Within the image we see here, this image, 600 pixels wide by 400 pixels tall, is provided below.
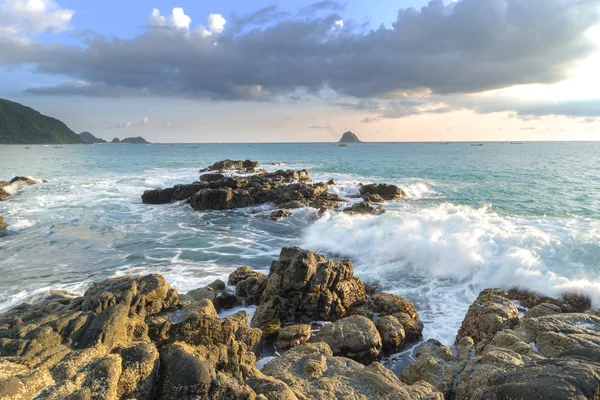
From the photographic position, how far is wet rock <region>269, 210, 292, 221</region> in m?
28.4

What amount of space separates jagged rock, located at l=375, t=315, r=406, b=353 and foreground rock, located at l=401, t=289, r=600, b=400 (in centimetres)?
85

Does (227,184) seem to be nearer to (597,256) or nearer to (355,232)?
(355,232)

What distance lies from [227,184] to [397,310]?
92.8 ft

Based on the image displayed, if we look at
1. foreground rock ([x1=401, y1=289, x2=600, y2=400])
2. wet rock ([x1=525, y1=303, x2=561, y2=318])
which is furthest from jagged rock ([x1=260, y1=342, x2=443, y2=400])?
wet rock ([x1=525, y1=303, x2=561, y2=318])

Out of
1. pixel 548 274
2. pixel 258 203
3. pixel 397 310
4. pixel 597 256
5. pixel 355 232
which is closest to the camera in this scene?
pixel 397 310

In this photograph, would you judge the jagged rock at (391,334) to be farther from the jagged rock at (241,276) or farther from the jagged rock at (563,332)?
the jagged rock at (241,276)

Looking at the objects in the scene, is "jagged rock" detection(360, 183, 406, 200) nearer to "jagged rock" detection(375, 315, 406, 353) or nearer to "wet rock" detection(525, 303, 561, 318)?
"wet rock" detection(525, 303, 561, 318)

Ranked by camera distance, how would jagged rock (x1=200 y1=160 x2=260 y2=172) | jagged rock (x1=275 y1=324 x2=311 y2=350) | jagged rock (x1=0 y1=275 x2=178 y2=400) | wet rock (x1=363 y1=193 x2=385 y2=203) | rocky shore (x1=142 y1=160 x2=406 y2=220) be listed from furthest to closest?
jagged rock (x1=200 y1=160 x2=260 y2=172) → wet rock (x1=363 y1=193 x2=385 y2=203) → rocky shore (x1=142 y1=160 x2=406 y2=220) → jagged rock (x1=275 y1=324 x2=311 y2=350) → jagged rock (x1=0 y1=275 x2=178 y2=400)

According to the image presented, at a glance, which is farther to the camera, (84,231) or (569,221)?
(569,221)

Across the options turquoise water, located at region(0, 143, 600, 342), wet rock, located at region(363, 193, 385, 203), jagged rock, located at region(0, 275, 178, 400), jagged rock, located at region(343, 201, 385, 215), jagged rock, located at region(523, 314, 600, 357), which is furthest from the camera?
wet rock, located at region(363, 193, 385, 203)

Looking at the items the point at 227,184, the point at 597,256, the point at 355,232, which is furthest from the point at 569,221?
the point at 227,184

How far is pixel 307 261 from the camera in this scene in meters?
12.4

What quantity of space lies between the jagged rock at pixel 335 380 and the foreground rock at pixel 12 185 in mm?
42254

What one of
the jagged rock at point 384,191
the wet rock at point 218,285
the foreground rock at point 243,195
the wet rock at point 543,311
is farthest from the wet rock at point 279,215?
the wet rock at point 543,311
